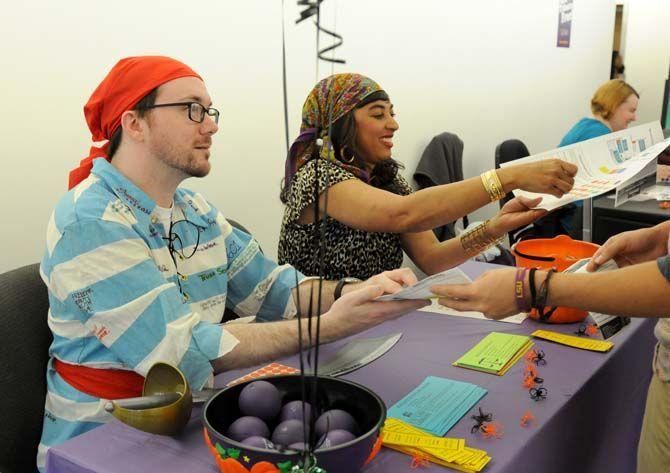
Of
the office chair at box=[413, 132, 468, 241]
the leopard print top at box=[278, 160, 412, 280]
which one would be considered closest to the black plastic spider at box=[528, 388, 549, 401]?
the leopard print top at box=[278, 160, 412, 280]

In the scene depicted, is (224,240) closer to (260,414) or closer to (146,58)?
(146,58)

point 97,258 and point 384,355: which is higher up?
point 97,258

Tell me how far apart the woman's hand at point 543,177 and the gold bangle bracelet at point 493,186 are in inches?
0.5

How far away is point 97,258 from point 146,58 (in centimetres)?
52

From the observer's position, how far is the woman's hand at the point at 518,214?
1.77 meters

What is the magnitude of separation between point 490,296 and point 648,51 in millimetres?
6850

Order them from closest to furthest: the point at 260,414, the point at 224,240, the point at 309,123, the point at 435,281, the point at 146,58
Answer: the point at 260,414
the point at 435,281
the point at 146,58
the point at 224,240
the point at 309,123

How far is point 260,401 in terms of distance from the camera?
37.0 inches

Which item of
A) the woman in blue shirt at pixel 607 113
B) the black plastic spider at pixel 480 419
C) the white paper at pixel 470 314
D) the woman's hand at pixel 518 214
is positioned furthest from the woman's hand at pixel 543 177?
the woman in blue shirt at pixel 607 113

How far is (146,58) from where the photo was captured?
4.69ft

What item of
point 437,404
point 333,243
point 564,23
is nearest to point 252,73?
point 333,243

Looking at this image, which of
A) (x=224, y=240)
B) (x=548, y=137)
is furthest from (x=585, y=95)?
(x=224, y=240)

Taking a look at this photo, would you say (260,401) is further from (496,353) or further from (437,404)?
(496,353)

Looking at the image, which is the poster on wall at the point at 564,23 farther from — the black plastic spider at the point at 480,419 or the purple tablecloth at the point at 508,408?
the black plastic spider at the point at 480,419
